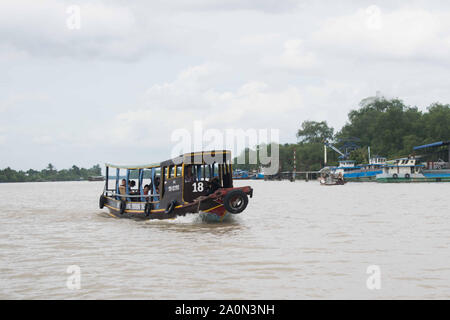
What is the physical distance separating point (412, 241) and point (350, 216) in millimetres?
9179

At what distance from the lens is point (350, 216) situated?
82.8ft

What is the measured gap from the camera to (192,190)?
2170cm

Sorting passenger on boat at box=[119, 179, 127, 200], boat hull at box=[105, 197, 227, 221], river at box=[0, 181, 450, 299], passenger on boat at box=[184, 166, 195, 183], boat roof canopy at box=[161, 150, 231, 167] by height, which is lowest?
river at box=[0, 181, 450, 299]

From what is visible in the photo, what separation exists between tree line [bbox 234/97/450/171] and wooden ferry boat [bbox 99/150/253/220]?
89245mm

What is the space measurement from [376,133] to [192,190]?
110 m

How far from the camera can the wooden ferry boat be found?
69.5 ft

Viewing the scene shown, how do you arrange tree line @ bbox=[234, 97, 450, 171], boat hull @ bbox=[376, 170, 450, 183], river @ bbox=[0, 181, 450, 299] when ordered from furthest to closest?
tree line @ bbox=[234, 97, 450, 171], boat hull @ bbox=[376, 170, 450, 183], river @ bbox=[0, 181, 450, 299]

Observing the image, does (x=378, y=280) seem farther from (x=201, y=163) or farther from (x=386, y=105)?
(x=386, y=105)

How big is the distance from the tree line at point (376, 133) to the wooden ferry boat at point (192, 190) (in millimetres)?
89245

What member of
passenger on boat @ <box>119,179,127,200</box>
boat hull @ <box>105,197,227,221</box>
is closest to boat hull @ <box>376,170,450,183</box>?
passenger on boat @ <box>119,179,127,200</box>

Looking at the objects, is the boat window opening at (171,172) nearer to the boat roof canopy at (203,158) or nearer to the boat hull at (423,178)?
the boat roof canopy at (203,158)

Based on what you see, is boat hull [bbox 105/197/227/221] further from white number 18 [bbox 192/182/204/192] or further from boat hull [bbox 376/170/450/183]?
boat hull [bbox 376/170/450/183]

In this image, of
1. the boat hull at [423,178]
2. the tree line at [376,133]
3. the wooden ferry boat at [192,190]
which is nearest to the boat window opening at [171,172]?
the wooden ferry boat at [192,190]

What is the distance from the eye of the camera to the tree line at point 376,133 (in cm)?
11038
